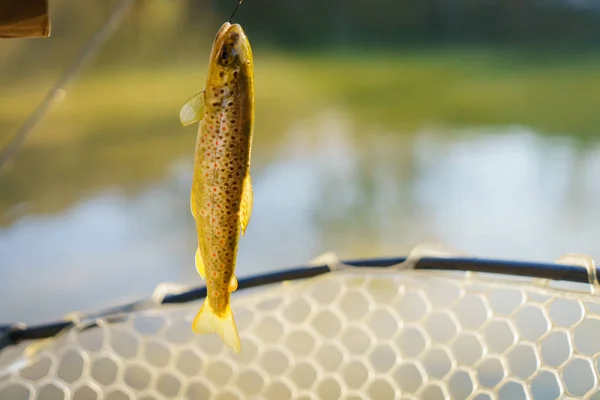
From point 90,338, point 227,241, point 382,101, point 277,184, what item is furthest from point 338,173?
point 227,241

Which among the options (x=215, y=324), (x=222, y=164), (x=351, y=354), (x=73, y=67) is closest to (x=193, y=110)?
(x=222, y=164)

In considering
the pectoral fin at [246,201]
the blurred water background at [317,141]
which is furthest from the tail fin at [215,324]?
the blurred water background at [317,141]

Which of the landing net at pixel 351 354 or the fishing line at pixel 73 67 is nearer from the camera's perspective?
the fishing line at pixel 73 67

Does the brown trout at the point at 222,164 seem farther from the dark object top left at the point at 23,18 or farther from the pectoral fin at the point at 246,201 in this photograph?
the dark object top left at the point at 23,18

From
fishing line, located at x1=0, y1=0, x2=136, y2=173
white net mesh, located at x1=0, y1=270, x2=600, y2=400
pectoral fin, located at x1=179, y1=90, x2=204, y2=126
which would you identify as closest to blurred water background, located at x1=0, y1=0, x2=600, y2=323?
fishing line, located at x1=0, y1=0, x2=136, y2=173

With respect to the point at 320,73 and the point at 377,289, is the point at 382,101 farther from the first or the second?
the point at 377,289

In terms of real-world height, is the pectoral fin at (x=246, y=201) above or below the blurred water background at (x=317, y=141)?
above

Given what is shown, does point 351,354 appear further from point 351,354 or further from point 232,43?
point 232,43
